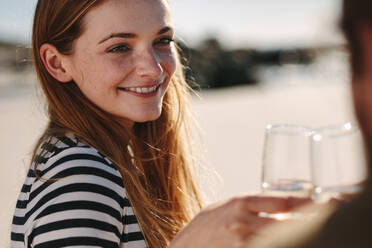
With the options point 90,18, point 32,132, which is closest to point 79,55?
point 90,18

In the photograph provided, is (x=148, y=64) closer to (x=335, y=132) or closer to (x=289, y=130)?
(x=289, y=130)

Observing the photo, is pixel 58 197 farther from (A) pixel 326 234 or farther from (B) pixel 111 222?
(A) pixel 326 234

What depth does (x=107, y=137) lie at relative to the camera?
6.72 ft

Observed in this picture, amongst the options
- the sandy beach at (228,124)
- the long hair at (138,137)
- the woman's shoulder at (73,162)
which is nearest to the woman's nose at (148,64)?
the long hair at (138,137)

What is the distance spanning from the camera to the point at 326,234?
2.13 feet

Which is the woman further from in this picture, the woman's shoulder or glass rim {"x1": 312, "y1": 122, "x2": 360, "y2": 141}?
glass rim {"x1": 312, "y1": 122, "x2": 360, "y2": 141}

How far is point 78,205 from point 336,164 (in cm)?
91

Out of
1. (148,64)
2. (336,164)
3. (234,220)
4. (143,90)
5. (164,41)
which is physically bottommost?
(234,220)

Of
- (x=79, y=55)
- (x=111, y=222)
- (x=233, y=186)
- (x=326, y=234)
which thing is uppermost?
(x=79, y=55)

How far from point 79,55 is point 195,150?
99cm

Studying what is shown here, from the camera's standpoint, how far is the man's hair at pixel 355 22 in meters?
0.69

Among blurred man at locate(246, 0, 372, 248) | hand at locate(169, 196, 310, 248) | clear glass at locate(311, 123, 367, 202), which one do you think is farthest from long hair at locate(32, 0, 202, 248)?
blurred man at locate(246, 0, 372, 248)

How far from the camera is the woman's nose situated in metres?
2.19

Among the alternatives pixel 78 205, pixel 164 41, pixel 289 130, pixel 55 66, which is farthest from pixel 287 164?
pixel 55 66
